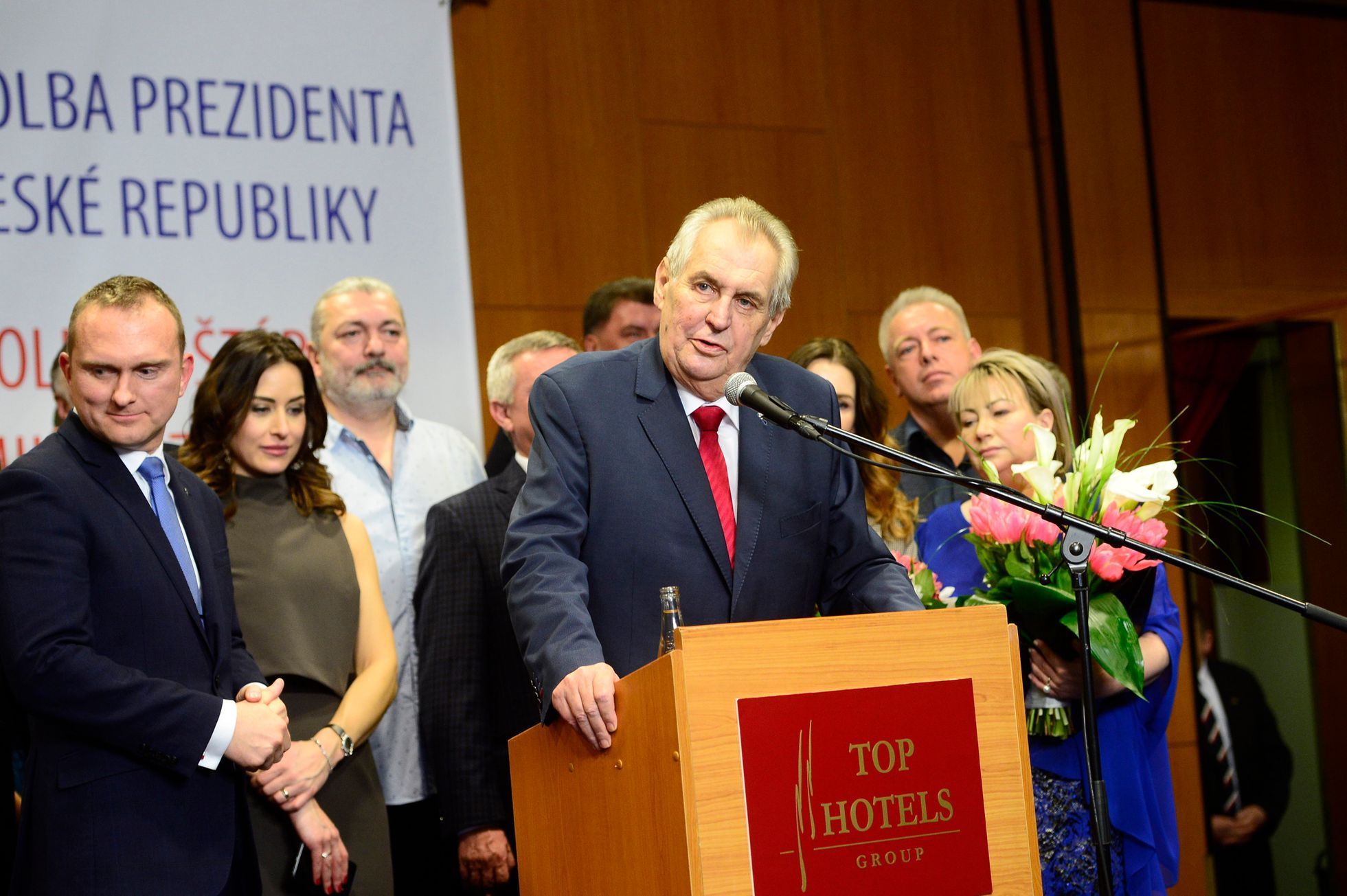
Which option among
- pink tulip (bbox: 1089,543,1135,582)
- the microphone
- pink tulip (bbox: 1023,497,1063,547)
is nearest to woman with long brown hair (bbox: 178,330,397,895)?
the microphone

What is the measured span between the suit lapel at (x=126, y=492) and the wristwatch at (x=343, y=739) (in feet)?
1.98

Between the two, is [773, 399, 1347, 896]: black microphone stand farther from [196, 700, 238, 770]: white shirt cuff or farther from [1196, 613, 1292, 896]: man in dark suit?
[1196, 613, 1292, 896]: man in dark suit

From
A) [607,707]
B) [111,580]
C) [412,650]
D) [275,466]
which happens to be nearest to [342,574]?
[275,466]

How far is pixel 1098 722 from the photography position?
276 centimetres

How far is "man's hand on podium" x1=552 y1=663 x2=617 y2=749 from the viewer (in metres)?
1.73

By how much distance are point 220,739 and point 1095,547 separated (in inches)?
60.9

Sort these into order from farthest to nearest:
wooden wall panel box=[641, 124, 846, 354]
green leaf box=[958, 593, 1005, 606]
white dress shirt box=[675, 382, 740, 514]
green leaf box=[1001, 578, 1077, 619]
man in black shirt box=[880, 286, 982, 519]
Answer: wooden wall panel box=[641, 124, 846, 354] < man in black shirt box=[880, 286, 982, 519] < green leaf box=[958, 593, 1005, 606] < green leaf box=[1001, 578, 1077, 619] < white dress shirt box=[675, 382, 740, 514]

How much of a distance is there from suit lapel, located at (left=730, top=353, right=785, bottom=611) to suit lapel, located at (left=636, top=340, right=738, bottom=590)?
24mm

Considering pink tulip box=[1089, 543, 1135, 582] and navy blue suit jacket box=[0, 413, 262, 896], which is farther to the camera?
pink tulip box=[1089, 543, 1135, 582]

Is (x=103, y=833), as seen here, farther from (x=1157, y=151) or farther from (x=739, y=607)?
(x=1157, y=151)

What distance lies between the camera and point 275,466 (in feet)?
9.90

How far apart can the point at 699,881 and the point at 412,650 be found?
2.06 meters

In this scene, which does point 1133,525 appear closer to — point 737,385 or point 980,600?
point 980,600

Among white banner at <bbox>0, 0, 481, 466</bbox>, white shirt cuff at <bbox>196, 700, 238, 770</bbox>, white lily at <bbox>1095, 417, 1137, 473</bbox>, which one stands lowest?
white shirt cuff at <bbox>196, 700, 238, 770</bbox>
